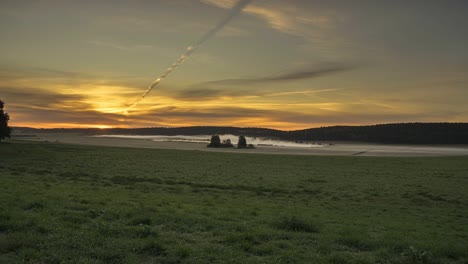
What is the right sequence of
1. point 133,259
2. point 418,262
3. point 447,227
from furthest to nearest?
point 447,227 < point 418,262 < point 133,259

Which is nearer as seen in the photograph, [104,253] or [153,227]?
[104,253]

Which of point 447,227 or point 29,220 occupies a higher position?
point 29,220

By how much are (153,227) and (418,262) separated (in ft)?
31.6

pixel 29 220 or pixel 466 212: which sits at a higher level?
pixel 29 220

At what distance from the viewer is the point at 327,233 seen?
15617 millimetres

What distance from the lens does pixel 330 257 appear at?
12.0 metres

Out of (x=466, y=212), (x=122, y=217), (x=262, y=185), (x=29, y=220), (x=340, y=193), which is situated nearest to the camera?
(x=29, y=220)

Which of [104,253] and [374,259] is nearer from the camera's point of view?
[104,253]

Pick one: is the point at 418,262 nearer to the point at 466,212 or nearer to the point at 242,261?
the point at 242,261

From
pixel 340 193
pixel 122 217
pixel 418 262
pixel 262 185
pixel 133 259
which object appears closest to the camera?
pixel 133 259

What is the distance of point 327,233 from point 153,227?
723 centimetres

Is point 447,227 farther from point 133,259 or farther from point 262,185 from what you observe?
point 262,185

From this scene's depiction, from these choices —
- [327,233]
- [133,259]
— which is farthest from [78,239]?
[327,233]

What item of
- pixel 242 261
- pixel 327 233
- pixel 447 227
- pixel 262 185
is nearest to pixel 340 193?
pixel 262 185
